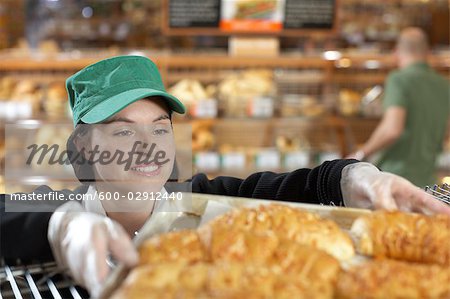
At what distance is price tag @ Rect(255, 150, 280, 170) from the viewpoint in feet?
14.8

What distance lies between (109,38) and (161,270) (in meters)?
5.60

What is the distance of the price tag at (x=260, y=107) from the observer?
446cm

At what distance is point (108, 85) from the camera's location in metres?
1.66

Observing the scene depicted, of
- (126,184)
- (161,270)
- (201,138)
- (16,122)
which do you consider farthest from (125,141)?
(16,122)

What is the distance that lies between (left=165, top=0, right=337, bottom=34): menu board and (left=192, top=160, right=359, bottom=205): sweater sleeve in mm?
2651

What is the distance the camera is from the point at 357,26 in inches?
246

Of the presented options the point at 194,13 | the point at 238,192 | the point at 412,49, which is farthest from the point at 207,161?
the point at 238,192

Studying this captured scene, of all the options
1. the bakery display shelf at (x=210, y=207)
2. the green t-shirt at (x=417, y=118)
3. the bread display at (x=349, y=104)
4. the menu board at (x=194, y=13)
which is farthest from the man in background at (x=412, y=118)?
the bakery display shelf at (x=210, y=207)

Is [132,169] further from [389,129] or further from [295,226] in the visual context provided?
[389,129]

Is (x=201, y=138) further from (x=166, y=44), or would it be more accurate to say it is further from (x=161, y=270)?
(x=161, y=270)

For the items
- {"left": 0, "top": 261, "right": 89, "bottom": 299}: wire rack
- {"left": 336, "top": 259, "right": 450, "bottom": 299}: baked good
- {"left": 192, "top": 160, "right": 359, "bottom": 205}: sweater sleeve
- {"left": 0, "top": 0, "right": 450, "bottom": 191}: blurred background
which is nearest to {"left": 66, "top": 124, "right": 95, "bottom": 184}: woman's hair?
{"left": 192, "top": 160, "right": 359, "bottom": 205}: sweater sleeve

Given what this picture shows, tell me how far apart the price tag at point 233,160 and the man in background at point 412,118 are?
860 millimetres

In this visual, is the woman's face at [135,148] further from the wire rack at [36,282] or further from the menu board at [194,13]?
the menu board at [194,13]

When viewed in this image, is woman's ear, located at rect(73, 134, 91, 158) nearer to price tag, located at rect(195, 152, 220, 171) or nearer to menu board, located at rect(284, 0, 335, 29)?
price tag, located at rect(195, 152, 220, 171)
